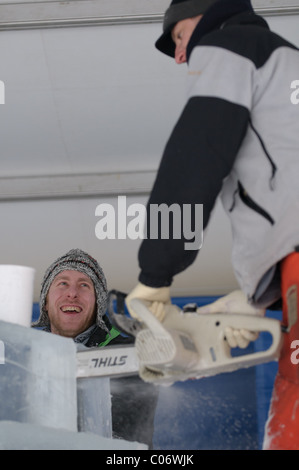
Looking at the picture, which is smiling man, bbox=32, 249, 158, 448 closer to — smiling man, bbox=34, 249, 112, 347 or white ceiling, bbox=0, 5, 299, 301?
smiling man, bbox=34, 249, 112, 347

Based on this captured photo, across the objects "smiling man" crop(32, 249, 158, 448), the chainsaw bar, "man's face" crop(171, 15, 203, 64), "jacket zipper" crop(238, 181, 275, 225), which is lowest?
"smiling man" crop(32, 249, 158, 448)

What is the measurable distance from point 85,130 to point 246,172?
2.65m

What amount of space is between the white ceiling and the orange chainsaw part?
94.0 inches

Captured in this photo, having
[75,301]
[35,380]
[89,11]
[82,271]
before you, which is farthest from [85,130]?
[35,380]

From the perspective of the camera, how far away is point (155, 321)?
4.49 ft

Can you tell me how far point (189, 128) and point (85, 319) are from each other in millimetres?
1634

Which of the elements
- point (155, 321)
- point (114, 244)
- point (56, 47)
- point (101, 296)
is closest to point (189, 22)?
point (155, 321)

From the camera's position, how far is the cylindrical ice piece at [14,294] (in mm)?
1604

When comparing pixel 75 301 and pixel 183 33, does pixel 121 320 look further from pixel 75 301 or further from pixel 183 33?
pixel 75 301

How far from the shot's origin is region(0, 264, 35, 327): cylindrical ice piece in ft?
5.26

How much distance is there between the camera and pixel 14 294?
161 centimetres

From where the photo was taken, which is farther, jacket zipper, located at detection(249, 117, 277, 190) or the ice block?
the ice block

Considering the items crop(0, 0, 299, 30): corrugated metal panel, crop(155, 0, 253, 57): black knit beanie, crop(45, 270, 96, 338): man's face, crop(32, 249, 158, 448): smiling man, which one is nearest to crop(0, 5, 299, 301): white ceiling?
crop(0, 0, 299, 30): corrugated metal panel

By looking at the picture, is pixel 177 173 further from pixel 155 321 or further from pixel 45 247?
pixel 45 247
